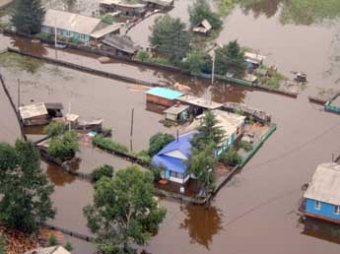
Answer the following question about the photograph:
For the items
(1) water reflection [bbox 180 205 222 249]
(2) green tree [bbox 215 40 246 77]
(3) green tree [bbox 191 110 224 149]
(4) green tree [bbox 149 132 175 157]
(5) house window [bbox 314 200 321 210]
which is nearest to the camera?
(1) water reflection [bbox 180 205 222 249]

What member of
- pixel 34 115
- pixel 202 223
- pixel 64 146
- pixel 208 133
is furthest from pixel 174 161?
pixel 34 115

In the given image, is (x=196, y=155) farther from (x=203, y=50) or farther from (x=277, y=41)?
(x=277, y=41)

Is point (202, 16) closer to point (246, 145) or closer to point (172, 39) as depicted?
point (172, 39)

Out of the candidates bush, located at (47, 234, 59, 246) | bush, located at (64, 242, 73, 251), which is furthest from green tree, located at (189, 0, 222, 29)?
bush, located at (64, 242, 73, 251)

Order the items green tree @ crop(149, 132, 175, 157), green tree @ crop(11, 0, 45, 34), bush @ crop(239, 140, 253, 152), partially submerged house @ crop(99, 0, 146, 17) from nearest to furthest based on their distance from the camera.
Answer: green tree @ crop(149, 132, 175, 157) < bush @ crop(239, 140, 253, 152) < green tree @ crop(11, 0, 45, 34) < partially submerged house @ crop(99, 0, 146, 17)

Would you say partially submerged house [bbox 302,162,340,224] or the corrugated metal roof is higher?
the corrugated metal roof

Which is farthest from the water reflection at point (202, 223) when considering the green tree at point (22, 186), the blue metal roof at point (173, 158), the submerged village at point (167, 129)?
the green tree at point (22, 186)

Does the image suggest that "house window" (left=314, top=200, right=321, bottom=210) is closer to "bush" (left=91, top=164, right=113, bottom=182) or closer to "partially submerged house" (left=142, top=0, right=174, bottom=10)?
"bush" (left=91, top=164, right=113, bottom=182)

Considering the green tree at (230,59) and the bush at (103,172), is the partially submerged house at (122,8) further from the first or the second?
the bush at (103,172)

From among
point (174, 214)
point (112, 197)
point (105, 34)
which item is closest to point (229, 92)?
point (105, 34)
